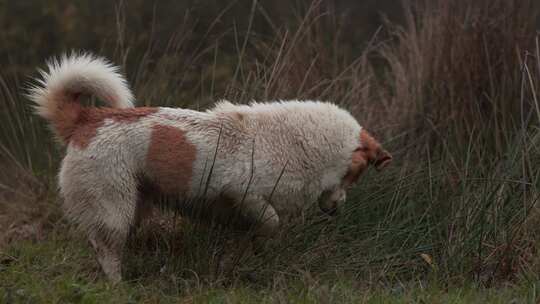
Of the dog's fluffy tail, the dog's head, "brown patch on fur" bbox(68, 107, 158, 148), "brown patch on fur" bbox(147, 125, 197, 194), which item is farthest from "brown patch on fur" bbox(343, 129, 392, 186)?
the dog's fluffy tail

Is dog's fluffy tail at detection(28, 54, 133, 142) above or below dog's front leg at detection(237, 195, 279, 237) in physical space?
above

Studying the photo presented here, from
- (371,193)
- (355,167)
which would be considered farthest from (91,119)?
(371,193)

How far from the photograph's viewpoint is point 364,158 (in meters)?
6.00

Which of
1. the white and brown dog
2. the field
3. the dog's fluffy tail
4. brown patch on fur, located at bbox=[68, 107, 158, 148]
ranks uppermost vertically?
the dog's fluffy tail

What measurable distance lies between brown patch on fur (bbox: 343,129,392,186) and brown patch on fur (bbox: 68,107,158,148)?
131cm

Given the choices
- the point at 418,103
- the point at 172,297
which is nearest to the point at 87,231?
the point at 172,297

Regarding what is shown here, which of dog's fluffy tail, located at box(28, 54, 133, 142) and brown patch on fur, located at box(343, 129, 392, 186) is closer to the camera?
dog's fluffy tail, located at box(28, 54, 133, 142)

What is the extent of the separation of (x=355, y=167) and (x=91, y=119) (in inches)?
65.8

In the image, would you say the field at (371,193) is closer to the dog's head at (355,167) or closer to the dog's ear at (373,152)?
the dog's head at (355,167)

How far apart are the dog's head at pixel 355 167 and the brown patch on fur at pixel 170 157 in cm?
100

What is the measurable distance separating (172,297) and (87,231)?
0.73 m

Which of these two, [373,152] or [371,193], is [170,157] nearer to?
[373,152]

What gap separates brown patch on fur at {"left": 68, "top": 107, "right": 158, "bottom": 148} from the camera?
5480mm

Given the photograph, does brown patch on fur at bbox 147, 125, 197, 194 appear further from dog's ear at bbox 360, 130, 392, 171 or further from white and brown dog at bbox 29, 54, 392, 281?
dog's ear at bbox 360, 130, 392, 171
